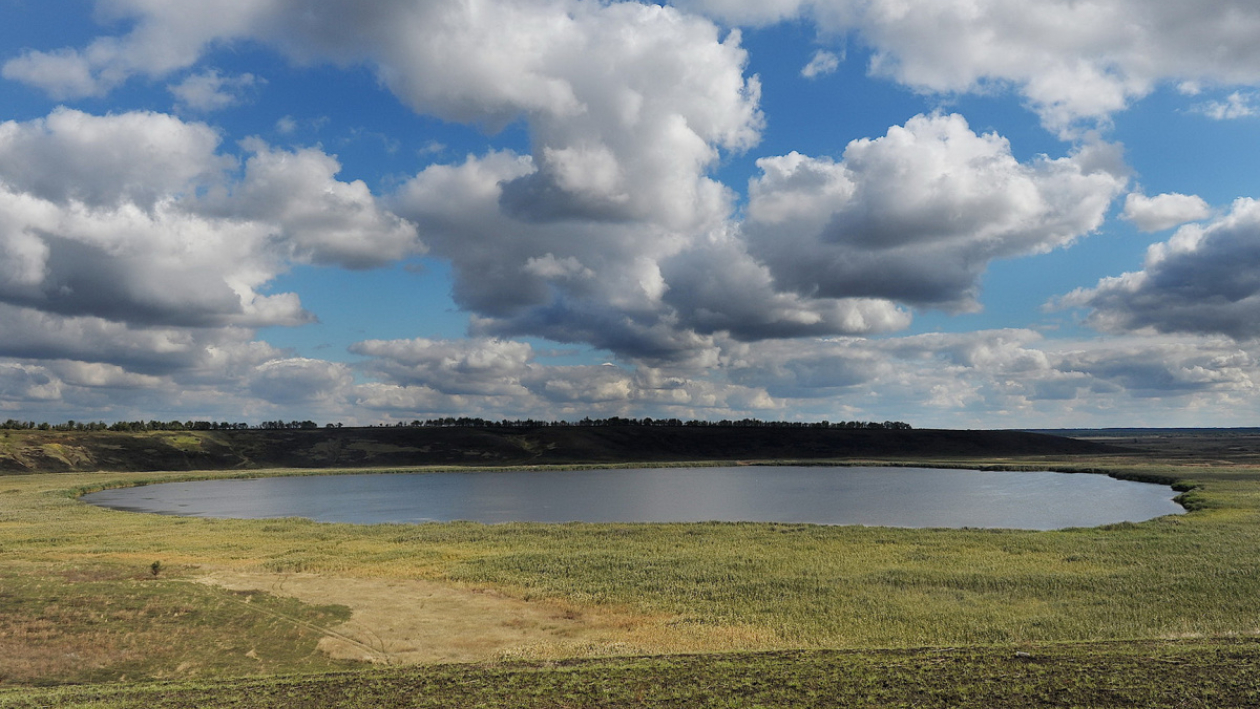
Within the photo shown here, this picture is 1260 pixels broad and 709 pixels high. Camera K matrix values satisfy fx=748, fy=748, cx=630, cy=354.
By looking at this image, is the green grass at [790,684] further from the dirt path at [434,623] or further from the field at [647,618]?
the dirt path at [434,623]

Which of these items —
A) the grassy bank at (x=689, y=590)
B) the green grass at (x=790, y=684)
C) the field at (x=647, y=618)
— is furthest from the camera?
the grassy bank at (x=689, y=590)

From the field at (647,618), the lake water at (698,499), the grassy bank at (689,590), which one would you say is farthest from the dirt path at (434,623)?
the lake water at (698,499)

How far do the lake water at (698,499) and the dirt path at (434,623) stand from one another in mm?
35150

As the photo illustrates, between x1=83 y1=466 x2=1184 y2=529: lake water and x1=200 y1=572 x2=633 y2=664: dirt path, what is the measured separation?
35.1 metres

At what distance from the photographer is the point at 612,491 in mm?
109375

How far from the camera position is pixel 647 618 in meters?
28.6

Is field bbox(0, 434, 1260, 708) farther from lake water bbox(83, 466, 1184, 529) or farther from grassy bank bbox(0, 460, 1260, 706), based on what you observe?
lake water bbox(83, 466, 1184, 529)

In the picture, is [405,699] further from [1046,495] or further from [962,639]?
[1046,495]

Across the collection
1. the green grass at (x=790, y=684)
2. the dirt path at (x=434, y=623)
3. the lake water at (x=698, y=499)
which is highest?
Result: the green grass at (x=790, y=684)

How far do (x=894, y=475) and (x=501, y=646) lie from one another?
12668cm

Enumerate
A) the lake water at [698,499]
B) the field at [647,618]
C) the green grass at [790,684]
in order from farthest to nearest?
the lake water at [698,499] < the field at [647,618] < the green grass at [790,684]

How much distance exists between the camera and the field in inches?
666

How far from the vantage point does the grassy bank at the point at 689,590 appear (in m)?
23.7

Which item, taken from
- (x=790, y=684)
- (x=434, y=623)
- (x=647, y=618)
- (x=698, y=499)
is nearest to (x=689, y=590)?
(x=647, y=618)
